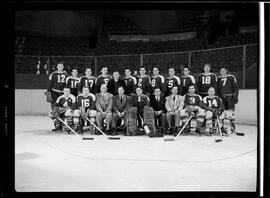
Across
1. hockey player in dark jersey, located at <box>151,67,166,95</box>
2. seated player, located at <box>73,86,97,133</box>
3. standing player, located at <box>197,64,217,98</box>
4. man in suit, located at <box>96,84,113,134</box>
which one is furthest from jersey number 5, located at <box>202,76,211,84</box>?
seated player, located at <box>73,86,97,133</box>

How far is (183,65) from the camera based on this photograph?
421 cm

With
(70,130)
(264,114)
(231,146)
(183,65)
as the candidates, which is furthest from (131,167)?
(183,65)

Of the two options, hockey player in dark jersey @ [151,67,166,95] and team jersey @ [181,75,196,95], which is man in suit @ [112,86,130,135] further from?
team jersey @ [181,75,196,95]

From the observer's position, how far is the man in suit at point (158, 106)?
11.2 ft

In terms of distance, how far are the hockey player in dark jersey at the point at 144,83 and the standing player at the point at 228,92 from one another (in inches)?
35.8

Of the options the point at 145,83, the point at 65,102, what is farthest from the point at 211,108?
the point at 65,102

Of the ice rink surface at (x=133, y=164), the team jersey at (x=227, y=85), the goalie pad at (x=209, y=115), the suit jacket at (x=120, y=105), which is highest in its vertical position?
the team jersey at (x=227, y=85)

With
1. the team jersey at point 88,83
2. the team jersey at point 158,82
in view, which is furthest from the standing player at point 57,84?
the team jersey at point 158,82

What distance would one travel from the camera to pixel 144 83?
11.9 feet

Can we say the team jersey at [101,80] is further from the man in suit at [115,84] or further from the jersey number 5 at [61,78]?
the jersey number 5 at [61,78]

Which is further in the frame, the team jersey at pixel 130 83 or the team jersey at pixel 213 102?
the team jersey at pixel 130 83

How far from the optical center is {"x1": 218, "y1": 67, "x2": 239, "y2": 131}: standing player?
3.41 metres

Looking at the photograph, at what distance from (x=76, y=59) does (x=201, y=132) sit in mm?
2264

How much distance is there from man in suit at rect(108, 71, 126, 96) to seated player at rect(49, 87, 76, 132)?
0.49 m
